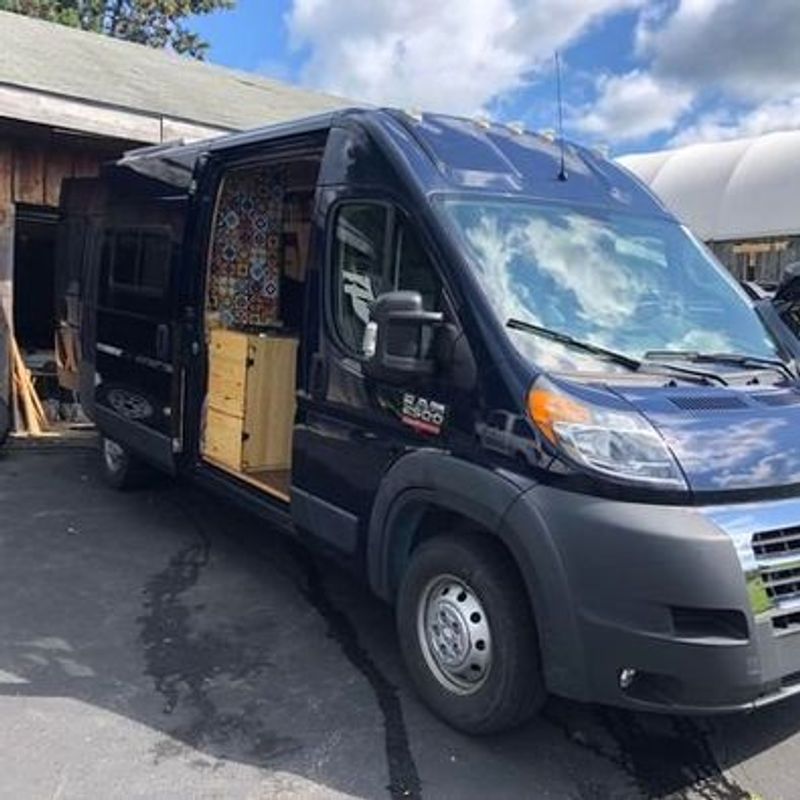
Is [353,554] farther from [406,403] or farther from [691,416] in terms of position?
[691,416]

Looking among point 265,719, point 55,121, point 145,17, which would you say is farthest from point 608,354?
point 145,17

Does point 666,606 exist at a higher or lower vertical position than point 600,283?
lower

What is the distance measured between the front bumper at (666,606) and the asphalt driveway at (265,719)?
1.70 ft

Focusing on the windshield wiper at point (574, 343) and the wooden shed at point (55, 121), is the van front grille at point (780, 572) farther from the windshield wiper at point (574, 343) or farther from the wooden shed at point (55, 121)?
the wooden shed at point (55, 121)

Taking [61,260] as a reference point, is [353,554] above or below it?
below

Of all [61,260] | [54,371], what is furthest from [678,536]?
[54,371]

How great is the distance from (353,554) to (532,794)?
137cm

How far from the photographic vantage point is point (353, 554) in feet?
14.8

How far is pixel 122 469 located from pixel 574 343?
15.8 ft

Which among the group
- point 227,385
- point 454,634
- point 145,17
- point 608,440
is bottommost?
point 454,634

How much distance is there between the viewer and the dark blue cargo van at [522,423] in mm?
3336

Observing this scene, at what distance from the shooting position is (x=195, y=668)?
4.52m

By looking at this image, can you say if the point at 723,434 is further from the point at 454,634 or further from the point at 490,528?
the point at 454,634

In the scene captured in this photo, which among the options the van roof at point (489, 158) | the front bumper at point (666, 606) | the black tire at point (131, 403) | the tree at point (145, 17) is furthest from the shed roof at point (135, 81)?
the tree at point (145, 17)
